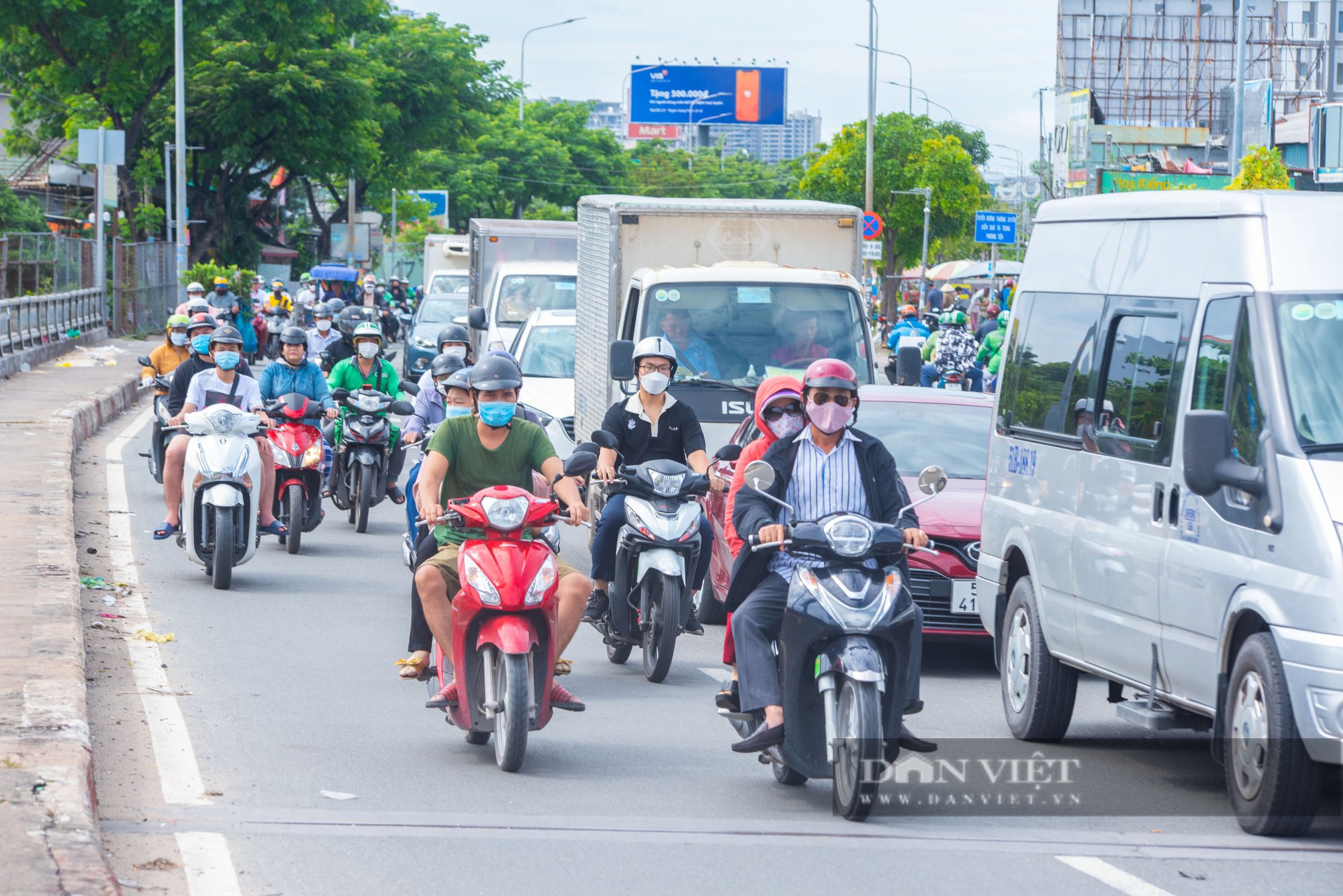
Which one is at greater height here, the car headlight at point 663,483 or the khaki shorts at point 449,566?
the car headlight at point 663,483

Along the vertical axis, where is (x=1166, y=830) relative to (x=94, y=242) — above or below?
below

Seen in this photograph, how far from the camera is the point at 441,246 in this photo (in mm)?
41500

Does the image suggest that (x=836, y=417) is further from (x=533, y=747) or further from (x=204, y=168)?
(x=204, y=168)

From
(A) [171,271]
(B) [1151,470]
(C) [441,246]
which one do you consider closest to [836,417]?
(B) [1151,470]

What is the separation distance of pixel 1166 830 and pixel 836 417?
1863mm

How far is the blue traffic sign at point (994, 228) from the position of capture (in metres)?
43.9

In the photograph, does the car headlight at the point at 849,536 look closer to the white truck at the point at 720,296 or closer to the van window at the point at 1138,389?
the van window at the point at 1138,389

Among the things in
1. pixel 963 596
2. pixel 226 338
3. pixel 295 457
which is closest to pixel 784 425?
pixel 963 596

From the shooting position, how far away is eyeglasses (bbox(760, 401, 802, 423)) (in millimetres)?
7703

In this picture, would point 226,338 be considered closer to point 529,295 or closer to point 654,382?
point 654,382

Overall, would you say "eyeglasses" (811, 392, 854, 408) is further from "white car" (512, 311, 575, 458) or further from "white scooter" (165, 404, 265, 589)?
"white car" (512, 311, 575, 458)

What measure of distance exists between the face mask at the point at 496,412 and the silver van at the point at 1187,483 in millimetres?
2347

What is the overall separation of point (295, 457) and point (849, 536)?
26.1ft

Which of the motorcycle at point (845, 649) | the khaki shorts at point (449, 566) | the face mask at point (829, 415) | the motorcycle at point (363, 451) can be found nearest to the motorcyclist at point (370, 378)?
the motorcycle at point (363, 451)
